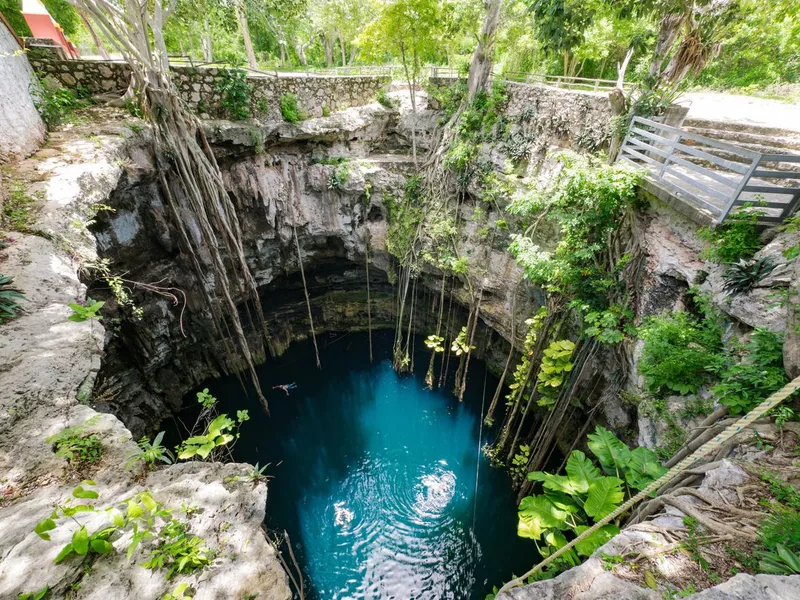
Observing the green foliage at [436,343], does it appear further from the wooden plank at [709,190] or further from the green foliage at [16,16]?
the green foliage at [16,16]

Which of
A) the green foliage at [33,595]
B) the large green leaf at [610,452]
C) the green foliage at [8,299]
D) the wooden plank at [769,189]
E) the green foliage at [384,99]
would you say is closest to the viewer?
the green foliage at [33,595]

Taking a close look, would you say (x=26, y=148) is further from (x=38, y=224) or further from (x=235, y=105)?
(x=235, y=105)

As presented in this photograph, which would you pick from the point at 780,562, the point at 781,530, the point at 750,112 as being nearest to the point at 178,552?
the point at 780,562

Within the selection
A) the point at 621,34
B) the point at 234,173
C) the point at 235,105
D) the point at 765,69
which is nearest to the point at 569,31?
the point at 235,105

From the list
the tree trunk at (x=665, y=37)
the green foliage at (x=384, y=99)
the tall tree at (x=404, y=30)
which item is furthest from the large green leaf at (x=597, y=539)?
the green foliage at (x=384, y=99)

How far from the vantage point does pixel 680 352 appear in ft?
12.6

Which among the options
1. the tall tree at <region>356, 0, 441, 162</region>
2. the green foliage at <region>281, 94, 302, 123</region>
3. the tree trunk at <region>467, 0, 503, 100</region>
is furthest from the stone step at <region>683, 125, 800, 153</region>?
the green foliage at <region>281, 94, 302, 123</region>

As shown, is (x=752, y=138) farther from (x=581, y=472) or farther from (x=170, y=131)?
(x=170, y=131)

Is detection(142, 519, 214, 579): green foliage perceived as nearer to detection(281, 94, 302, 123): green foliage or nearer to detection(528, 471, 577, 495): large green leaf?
detection(528, 471, 577, 495): large green leaf

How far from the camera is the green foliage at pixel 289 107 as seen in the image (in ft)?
27.9

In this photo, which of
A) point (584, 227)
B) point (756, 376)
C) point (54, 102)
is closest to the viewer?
point (756, 376)

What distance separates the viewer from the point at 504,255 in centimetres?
812

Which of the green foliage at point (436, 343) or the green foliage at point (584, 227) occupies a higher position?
the green foliage at point (584, 227)

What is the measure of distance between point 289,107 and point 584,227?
7.33 meters
